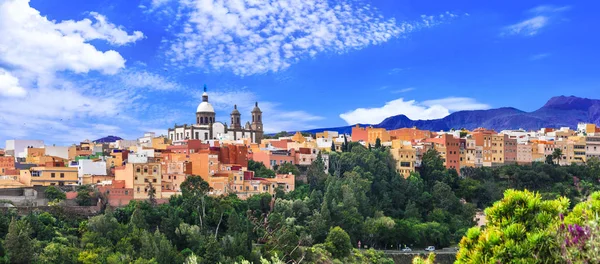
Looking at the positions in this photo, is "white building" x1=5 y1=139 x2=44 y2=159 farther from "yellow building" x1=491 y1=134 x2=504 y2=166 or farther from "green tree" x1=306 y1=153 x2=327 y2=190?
"yellow building" x1=491 y1=134 x2=504 y2=166

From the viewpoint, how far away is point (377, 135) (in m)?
51.5

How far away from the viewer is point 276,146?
45.8 meters

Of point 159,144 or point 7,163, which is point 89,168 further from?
point 159,144

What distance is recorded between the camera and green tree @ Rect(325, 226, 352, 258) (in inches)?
1133

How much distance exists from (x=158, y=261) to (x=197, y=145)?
16.7m

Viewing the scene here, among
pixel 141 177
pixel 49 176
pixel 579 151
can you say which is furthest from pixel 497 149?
pixel 49 176

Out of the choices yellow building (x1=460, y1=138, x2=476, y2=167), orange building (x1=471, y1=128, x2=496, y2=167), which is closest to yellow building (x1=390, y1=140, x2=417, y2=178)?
yellow building (x1=460, y1=138, x2=476, y2=167)

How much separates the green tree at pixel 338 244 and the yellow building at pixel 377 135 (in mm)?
21802

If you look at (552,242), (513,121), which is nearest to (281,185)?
(552,242)

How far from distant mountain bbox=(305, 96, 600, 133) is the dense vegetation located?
109 meters

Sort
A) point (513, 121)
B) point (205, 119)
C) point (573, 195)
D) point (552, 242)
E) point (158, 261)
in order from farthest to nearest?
point (513, 121) → point (205, 119) → point (573, 195) → point (158, 261) → point (552, 242)

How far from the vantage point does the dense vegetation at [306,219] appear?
24.7 meters

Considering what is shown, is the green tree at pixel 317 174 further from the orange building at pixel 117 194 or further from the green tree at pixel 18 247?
the green tree at pixel 18 247

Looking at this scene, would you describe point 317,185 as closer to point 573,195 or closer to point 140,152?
point 140,152
